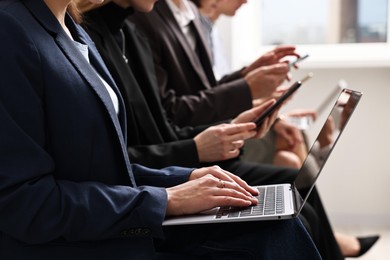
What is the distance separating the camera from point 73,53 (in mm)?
1188

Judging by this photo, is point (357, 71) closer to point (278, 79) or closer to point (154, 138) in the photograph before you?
point (278, 79)

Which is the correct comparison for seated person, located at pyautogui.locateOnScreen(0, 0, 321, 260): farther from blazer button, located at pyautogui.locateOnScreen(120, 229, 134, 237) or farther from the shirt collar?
the shirt collar

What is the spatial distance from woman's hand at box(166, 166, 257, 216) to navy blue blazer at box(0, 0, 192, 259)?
0.13 feet

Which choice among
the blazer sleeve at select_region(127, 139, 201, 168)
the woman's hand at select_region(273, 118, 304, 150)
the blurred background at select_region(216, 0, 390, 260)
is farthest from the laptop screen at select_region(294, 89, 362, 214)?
the blurred background at select_region(216, 0, 390, 260)

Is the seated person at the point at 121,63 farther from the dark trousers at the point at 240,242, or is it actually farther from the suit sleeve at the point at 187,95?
the dark trousers at the point at 240,242

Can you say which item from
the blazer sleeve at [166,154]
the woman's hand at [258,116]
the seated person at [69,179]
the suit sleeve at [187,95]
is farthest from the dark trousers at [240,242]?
the suit sleeve at [187,95]

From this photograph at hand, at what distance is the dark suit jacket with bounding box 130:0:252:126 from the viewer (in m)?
2.24

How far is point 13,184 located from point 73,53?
25 centimetres

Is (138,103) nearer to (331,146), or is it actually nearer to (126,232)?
(331,146)

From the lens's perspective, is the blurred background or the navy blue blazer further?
the blurred background

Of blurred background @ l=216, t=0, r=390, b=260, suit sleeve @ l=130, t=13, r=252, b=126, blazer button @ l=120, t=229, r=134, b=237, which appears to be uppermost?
blazer button @ l=120, t=229, r=134, b=237

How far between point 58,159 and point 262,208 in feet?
1.24

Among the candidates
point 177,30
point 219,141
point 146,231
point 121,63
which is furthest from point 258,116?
point 146,231

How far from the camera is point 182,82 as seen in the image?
2344 mm
